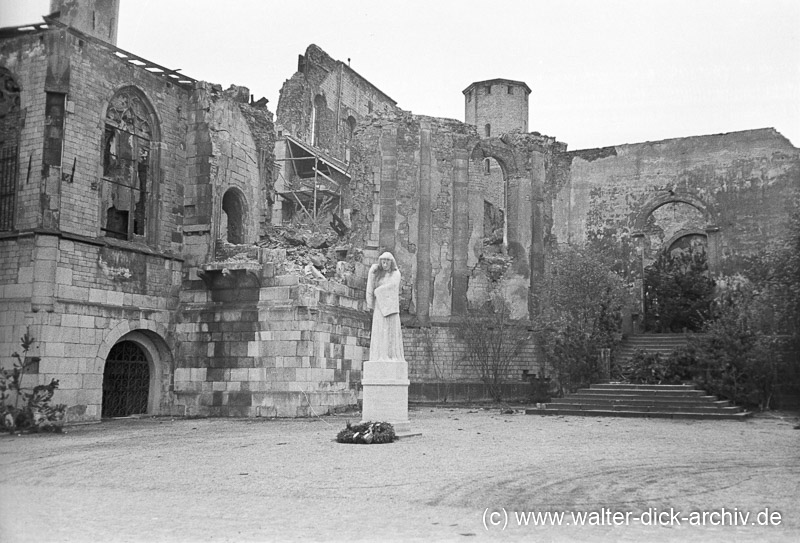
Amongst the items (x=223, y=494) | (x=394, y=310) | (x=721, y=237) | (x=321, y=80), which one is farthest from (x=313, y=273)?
(x=321, y=80)

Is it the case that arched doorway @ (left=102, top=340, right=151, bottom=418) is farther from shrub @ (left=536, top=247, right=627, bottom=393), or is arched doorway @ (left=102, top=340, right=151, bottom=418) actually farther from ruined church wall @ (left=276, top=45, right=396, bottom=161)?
ruined church wall @ (left=276, top=45, right=396, bottom=161)

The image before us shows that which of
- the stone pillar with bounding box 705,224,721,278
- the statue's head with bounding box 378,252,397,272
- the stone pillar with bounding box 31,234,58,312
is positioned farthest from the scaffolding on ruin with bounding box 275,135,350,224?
the statue's head with bounding box 378,252,397,272

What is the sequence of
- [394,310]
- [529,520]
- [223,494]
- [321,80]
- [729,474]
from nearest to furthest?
[529,520] < [223,494] < [729,474] < [394,310] < [321,80]

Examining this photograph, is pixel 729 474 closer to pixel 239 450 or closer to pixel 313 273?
pixel 239 450

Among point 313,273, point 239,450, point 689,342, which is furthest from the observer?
point 689,342

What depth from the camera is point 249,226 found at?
71.2 ft

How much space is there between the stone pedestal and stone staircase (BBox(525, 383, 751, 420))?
800cm

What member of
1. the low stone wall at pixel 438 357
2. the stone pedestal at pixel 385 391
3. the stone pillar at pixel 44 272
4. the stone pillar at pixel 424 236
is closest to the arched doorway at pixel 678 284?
the low stone wall at pixel 438 357

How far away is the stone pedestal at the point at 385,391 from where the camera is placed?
12.5 meters

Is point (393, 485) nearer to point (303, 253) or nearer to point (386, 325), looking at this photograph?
point (386, 325)

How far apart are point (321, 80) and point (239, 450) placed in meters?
26.8

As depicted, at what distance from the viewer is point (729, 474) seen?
8688 mm

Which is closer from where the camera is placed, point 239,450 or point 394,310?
point 239,450

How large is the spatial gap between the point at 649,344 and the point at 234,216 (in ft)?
45.5
